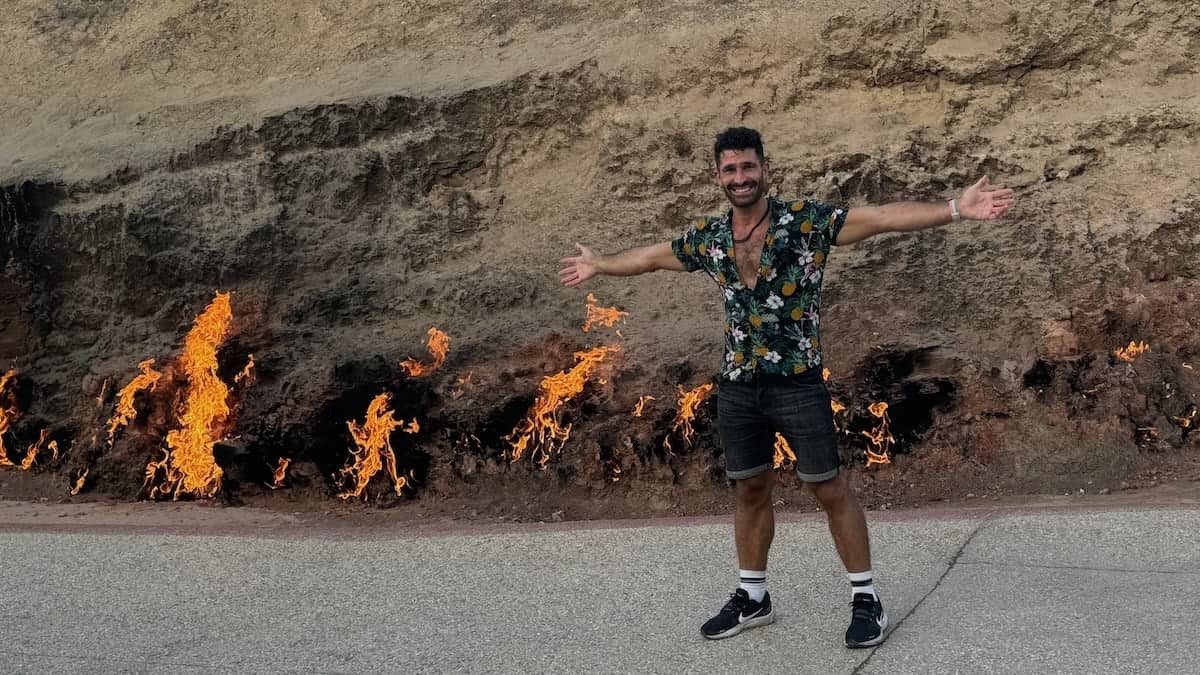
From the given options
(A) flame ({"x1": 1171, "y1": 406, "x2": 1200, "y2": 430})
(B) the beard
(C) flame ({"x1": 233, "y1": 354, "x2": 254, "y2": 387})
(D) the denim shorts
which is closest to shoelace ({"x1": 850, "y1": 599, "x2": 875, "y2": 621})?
(D) the denim shorts

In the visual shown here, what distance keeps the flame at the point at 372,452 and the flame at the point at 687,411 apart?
1898 mm

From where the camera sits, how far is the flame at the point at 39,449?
382 inches

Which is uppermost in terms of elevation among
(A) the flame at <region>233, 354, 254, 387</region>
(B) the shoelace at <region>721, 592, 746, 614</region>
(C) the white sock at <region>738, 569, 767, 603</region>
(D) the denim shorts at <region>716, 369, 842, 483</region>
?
(A) the flame at <region>233, 354, 254, 387</region>

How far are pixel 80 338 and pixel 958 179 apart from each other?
7.45 meters

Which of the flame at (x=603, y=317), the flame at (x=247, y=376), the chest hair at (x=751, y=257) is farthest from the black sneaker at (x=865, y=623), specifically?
the flame at (x=247, y=376)

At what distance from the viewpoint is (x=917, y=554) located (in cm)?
576

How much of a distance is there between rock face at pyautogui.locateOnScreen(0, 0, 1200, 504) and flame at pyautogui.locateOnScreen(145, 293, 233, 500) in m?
0.18

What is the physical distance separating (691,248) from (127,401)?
6.06 m

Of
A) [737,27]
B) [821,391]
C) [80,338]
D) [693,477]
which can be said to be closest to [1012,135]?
[737,27]

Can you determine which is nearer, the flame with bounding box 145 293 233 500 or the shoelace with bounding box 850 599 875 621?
the shoelace with bounding box 850 599 875 621

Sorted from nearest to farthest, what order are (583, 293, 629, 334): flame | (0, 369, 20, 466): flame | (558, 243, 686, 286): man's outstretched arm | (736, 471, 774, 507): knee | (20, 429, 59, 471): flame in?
(736, 471, 774, 507): knee
(558, 243, 686, 286): man's outstretched arm
(583, 293, 629, 334): flame
(20, 429, 59, 471): flame
(0, 369, 20, 466): flame

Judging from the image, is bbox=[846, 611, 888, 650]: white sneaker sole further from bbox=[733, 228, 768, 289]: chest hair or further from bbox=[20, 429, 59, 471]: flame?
bbox=[20, 429, 59, 471]: flame

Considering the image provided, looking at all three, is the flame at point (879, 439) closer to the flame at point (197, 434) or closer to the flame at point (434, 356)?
the flame at point (434, 356)

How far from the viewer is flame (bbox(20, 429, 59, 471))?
31.9 ft
